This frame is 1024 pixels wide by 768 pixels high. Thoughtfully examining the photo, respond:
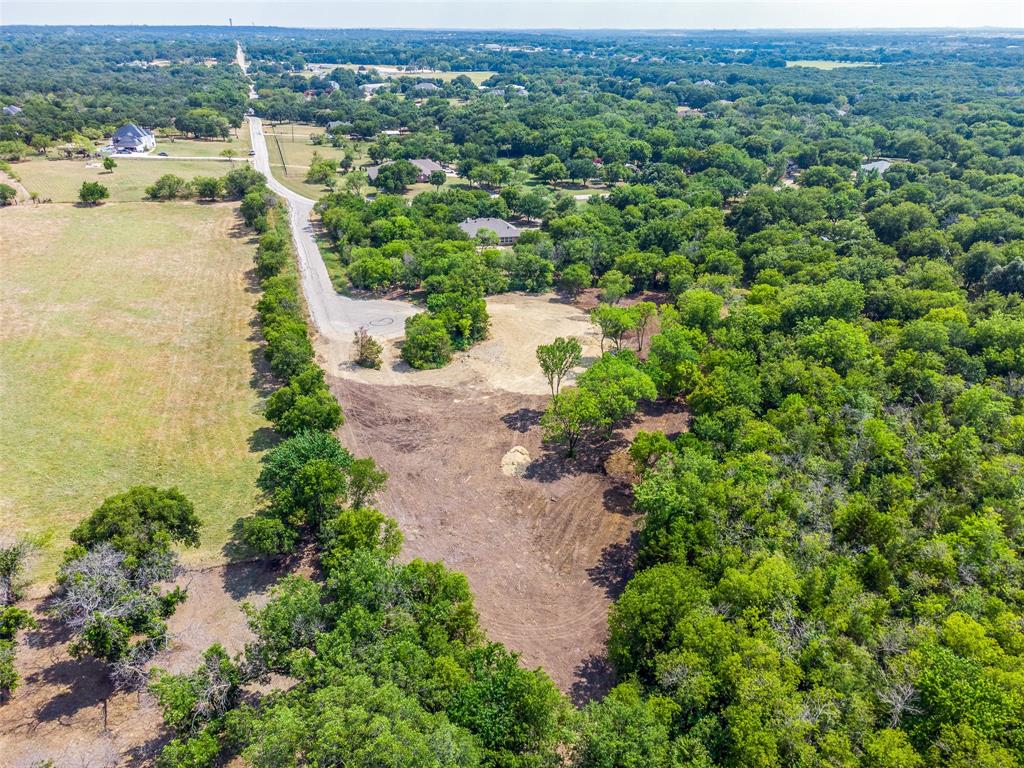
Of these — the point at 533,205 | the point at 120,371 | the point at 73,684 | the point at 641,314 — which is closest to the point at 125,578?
the point at 73,684

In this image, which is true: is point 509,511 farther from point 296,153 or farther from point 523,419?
point 296,153

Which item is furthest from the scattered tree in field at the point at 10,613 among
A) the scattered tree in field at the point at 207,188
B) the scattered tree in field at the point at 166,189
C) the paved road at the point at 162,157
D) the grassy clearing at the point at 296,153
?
the paved road at the point at 162,157

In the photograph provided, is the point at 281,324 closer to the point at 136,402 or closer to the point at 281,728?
the point at 136,402

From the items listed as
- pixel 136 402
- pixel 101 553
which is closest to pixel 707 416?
pixel 101 553

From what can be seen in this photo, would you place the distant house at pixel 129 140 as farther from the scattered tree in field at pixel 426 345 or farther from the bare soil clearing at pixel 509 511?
the bare soil clearing at pixel 509 511

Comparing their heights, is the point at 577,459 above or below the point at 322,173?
below
